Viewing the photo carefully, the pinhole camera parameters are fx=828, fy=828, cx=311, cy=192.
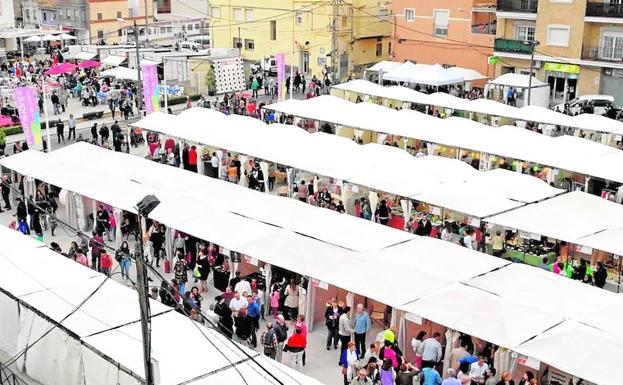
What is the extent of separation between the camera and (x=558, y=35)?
38062 millimetres

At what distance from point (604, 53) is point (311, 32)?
15661mm

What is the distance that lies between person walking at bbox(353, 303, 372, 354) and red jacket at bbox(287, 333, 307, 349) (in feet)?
3.57

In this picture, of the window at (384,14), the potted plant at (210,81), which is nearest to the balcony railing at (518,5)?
the window at (384,14)

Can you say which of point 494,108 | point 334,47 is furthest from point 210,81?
point 494,108

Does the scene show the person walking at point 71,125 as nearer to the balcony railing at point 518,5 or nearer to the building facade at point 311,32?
the building facade at point 311,32

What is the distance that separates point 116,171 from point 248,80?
74.7 ft

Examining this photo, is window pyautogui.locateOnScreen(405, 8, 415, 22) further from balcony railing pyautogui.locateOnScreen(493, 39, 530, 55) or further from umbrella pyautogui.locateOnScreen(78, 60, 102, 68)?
umbrella pyautogui.locateOnScreen(78, 60, 102, 68)

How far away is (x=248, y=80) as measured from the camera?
4356 cm

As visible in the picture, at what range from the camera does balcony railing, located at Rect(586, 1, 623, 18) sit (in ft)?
117

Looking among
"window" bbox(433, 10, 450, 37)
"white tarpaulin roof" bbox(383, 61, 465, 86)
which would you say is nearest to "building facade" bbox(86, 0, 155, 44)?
"window" bbox(433, 10, 450, 37)

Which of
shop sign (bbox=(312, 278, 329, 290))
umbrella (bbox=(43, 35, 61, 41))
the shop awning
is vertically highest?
umbrella (bbox=(43, 35, 61, 41))

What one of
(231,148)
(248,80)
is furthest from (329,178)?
(248,80)

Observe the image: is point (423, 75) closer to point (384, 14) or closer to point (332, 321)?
point (384, 14)

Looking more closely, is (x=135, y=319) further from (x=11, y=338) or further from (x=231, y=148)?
(x=231, y=148)
